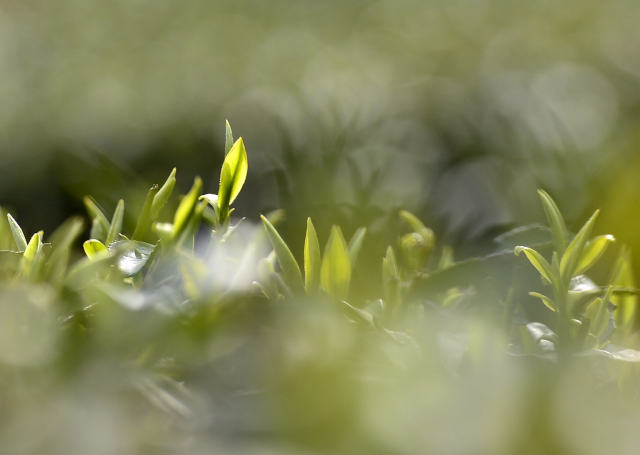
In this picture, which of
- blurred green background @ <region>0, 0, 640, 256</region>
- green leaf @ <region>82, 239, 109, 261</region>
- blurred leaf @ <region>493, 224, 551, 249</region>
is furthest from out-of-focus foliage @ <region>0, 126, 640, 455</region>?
blurred green background @ <region>0, 0, 640, 256</region>

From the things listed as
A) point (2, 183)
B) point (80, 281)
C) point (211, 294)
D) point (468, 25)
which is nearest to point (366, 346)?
point (211, 294)

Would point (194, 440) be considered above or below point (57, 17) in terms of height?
above

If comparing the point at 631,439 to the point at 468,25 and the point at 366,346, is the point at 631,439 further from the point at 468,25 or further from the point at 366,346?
the point at 468,25

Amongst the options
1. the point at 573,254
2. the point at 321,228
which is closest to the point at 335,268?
the point at 573,254

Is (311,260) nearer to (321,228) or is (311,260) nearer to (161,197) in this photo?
(161,197)

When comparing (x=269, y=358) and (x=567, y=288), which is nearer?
(x=269, y=358)
